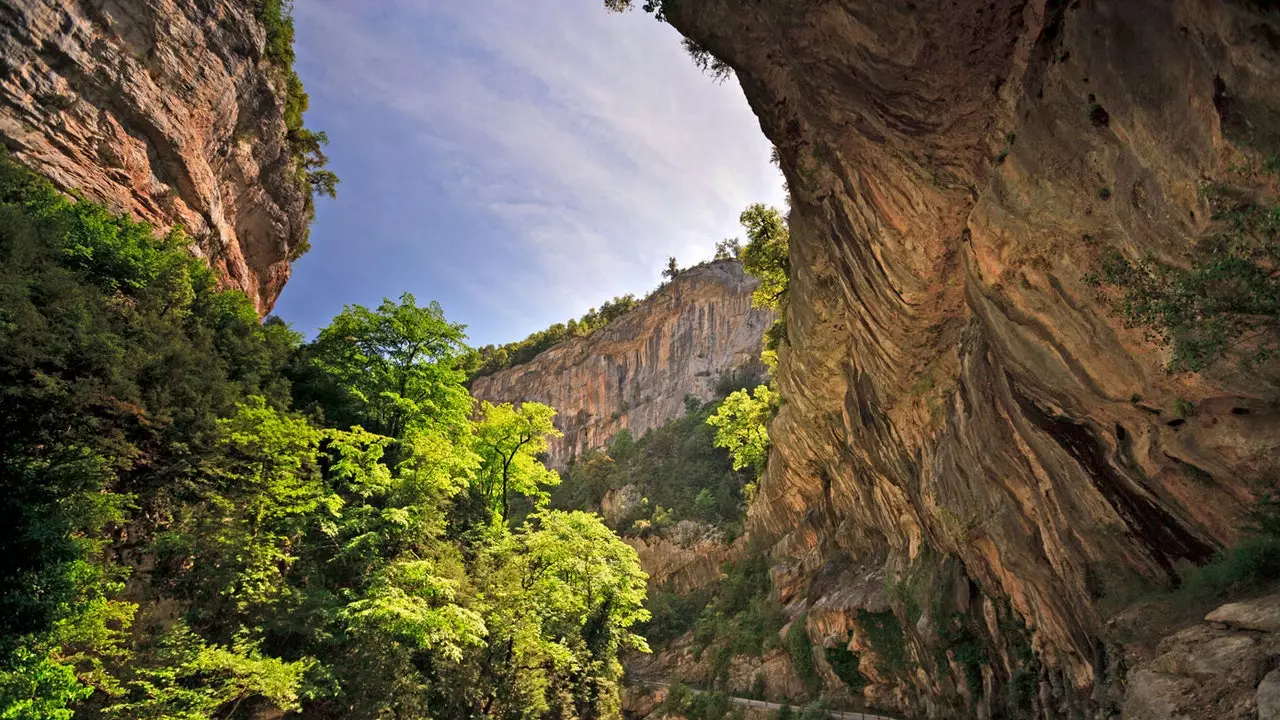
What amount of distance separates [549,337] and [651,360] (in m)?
19.9

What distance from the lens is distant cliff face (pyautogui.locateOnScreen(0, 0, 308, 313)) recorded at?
15.6 meters

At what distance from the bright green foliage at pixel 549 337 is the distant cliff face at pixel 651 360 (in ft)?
14.7

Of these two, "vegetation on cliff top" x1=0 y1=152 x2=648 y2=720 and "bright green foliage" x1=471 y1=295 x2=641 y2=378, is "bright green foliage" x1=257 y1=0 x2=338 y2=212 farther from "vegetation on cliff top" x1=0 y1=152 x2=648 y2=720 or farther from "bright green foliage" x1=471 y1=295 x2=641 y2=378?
"bright green foliage" x1=471 y1=295 x2=641 y2=378

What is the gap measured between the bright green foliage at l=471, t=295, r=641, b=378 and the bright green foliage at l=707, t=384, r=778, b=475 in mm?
38475

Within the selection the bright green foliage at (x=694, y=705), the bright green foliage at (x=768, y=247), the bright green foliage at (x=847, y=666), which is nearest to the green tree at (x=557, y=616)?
the bright green foliage at (x=694, y=705)

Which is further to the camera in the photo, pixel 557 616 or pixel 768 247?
pixel 768 247

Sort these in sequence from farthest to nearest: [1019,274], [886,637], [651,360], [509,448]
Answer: [651,360], [509,448], [886,637], [1019,274]

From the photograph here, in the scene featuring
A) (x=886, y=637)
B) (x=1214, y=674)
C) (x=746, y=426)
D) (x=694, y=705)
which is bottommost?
(x=694, y=705)

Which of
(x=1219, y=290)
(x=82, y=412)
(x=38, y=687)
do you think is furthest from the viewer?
(x=82, y=412)

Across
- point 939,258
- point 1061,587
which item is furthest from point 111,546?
point 1061,587

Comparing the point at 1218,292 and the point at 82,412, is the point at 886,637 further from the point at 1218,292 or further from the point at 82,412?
the point at 82,412

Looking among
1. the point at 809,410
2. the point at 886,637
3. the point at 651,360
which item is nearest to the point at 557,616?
the point at 886,637

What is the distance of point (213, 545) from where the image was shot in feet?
36.5

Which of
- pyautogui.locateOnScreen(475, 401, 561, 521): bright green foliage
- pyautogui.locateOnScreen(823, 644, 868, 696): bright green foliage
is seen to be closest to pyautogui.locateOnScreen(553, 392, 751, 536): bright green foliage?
pyautogui.locateOnScreen(823, 644, 868, 696): bright green foliage
